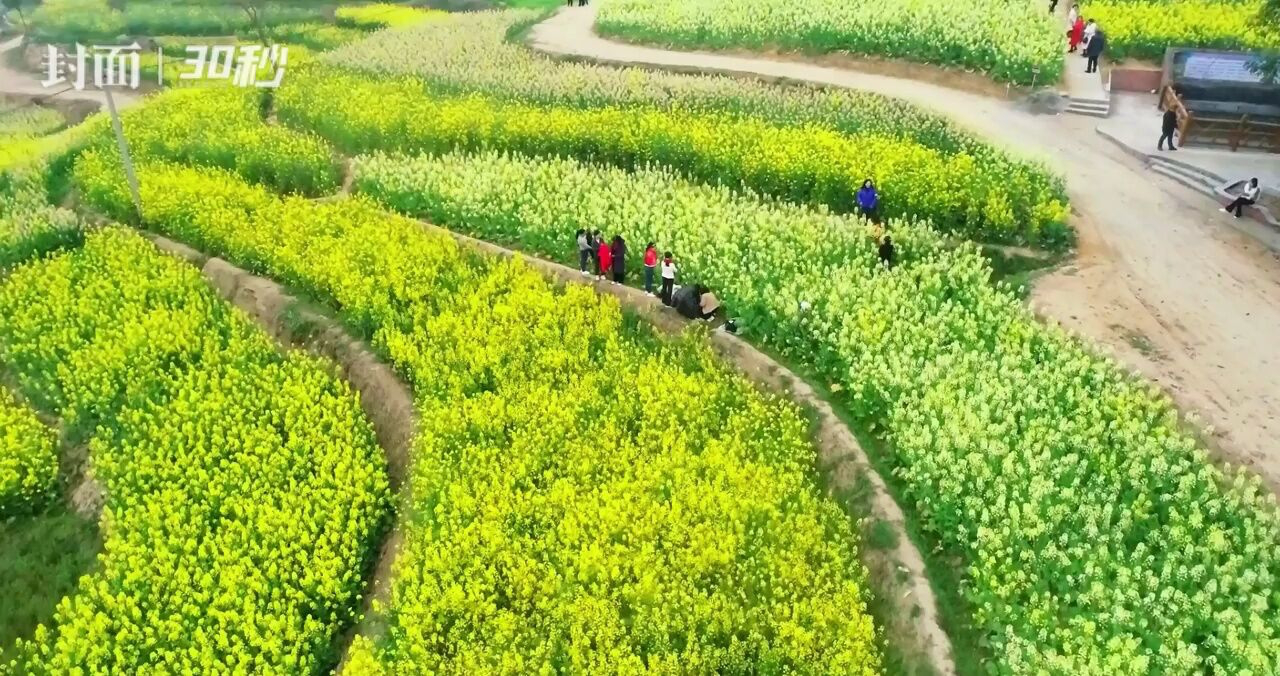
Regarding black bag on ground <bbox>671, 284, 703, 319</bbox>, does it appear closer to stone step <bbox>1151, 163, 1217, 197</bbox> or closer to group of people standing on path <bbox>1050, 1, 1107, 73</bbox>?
stone step <bbox>1151, 163, 1217, 197</bbox>

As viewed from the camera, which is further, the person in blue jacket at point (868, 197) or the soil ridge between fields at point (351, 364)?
the person in blue jacket at point (868, 197)

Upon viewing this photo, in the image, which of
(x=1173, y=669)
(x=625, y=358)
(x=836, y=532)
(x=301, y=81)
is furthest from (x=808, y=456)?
(x=301, y=81)

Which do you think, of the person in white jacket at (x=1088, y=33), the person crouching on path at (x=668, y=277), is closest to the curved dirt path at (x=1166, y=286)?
the person in white jacket at (x=1088, y=33)

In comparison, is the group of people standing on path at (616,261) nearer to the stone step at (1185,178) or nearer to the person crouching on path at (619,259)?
the person crouching on path at (619,259)

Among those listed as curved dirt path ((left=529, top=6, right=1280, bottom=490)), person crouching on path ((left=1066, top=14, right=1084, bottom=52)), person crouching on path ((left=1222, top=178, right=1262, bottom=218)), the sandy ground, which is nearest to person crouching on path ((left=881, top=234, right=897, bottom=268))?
curved dirt path ((left=529, top=6, right=1280, bottom=490))

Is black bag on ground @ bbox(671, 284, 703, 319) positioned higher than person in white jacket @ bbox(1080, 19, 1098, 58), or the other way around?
person in white jacket @ bbox(1080, 19, 1098, 58)
